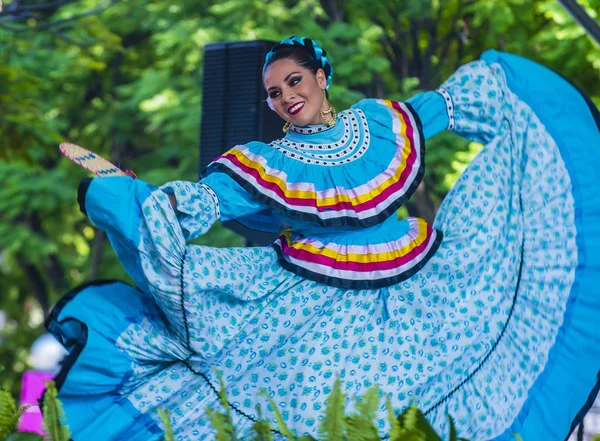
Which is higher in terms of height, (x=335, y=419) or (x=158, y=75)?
(x=158, y=75)

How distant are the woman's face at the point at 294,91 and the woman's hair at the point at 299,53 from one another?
0.01 metres

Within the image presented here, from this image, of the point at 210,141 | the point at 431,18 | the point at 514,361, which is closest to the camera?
the point at 514,361

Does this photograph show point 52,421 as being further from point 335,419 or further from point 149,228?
point 149,228

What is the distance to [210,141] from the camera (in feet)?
12.9

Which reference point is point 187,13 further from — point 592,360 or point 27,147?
point 592,360

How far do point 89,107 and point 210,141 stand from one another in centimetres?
505

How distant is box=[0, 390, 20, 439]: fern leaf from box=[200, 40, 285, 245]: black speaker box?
2139 millimetres

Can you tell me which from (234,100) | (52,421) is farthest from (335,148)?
(234,100)

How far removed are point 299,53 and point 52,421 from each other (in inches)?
48.8

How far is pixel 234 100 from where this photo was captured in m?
3.90

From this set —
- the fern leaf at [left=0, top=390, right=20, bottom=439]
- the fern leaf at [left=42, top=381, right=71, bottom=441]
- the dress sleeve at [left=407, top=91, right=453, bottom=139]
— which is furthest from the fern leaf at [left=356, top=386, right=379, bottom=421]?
the dress sleeve at [left=407, top=91, right=453, bottom=139]

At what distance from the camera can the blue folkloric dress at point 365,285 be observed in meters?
2.10

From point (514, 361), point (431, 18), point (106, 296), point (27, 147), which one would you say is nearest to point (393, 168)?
point (514, 361)

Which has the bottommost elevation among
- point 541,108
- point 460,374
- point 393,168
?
point 460,374
